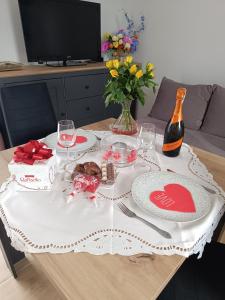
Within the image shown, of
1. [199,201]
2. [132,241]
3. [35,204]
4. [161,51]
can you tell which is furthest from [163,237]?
[161,51]

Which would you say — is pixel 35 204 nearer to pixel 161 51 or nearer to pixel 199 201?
pixel 199 201

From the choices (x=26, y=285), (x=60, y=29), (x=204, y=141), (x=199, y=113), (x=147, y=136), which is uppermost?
(x=60, y=29)

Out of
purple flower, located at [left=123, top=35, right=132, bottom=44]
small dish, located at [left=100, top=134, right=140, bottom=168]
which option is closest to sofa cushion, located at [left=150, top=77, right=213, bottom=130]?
purple flower, located at [left=123, top=35, right=132, bottom=44]

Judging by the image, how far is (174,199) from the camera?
74 cm

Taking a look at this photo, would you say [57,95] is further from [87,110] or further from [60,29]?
[60,29]

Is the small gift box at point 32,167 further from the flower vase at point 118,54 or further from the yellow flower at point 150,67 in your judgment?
the flower vase at point 118,54

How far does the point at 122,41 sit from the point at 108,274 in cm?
276

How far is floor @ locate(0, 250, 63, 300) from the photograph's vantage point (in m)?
1.18

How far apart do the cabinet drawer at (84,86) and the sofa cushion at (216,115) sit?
1.22m

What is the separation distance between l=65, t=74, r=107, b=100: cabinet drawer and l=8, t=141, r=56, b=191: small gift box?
5.38ft

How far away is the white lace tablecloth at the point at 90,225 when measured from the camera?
0.59 m

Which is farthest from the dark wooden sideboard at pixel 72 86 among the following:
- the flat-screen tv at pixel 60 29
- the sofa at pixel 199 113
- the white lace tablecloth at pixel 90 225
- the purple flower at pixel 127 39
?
the white lace tablecloth at pixel 90 225

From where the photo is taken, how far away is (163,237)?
2.02 ft

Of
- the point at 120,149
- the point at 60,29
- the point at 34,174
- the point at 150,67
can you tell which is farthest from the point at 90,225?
the point at 60,29
